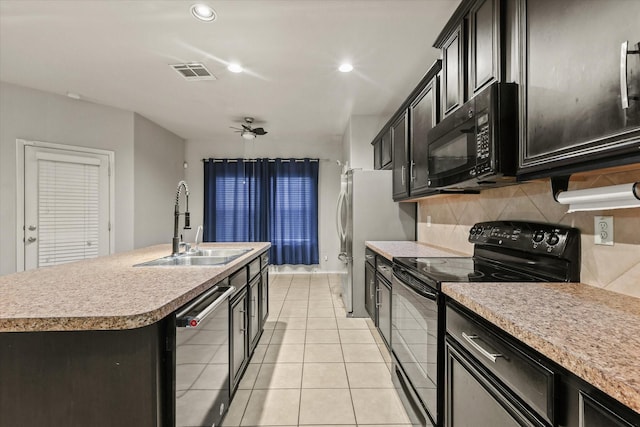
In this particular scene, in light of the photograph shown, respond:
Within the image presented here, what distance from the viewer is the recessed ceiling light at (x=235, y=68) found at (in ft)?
9.27

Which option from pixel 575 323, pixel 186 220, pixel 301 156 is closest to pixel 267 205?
pixel 301 156

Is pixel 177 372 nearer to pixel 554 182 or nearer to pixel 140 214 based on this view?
pixel 554 182

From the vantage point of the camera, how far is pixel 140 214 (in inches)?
171

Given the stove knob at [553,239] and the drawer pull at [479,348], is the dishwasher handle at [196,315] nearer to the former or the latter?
the drawer pull at [479,348]

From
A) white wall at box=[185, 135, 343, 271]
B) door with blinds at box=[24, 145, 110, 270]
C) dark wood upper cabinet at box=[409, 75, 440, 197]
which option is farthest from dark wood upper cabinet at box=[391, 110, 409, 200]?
door with blinds at box=[24, 145, 110, 270]

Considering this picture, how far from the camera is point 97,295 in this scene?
3.60 feet

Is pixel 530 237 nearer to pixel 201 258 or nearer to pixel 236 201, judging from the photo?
pixel 201 258

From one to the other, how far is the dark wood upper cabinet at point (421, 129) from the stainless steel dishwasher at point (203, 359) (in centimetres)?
177

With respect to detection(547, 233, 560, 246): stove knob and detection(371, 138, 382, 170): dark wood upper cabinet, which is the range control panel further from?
detection(371, 138, 382, 170): dark wood upper cabinet

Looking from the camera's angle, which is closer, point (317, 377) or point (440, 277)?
point (440, 277)

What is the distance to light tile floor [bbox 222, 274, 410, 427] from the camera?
1.76 m

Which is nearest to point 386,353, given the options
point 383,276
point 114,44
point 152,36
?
point 383,276

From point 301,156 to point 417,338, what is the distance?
471 cm

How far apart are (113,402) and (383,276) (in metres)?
2.03
